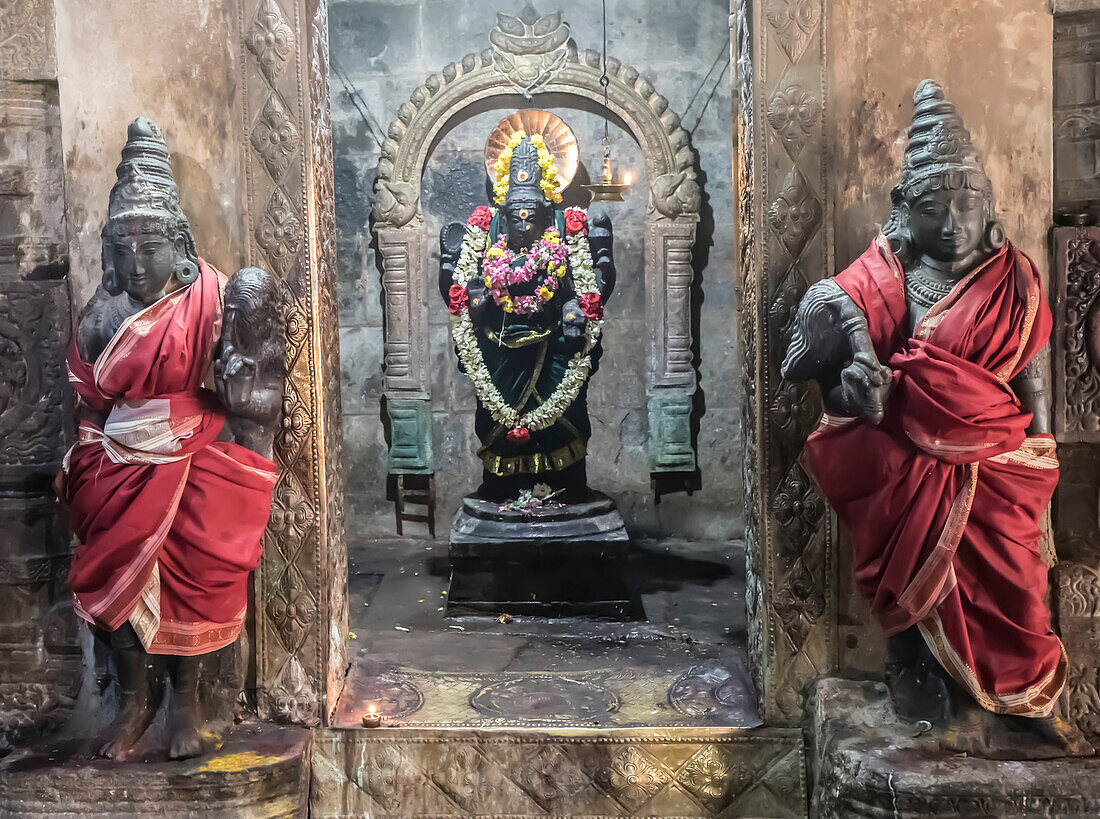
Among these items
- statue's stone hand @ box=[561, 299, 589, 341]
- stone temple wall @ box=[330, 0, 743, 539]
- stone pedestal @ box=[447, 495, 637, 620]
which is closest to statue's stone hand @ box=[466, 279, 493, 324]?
stone temple wall @ box=[330, 0, 743, 539]

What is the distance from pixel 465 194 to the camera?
6.64 metres

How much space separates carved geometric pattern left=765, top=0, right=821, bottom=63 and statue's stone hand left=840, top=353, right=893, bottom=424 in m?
1.24

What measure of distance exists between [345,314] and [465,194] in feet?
4.21

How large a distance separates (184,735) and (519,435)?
3686 mm

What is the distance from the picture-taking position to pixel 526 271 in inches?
251

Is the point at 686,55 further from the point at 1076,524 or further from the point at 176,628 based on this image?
the point at 176,628

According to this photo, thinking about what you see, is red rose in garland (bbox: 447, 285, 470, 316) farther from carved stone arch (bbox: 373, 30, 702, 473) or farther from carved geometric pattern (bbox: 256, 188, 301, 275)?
carved geometric pattern (bbox: 256, 188, 301, 275)

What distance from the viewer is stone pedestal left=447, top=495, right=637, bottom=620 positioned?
5.30 meters

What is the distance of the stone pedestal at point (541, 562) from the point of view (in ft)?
17.4

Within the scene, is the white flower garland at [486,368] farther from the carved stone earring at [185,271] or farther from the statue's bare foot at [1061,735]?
the statue's bare foot at [1061,735]

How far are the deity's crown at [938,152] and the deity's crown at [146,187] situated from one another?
7.91 feet

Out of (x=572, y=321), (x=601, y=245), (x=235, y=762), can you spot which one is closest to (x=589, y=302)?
(x=572, y=321)

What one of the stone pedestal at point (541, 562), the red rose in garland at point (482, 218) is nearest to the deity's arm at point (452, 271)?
the red rose in garland at point (482, 218)

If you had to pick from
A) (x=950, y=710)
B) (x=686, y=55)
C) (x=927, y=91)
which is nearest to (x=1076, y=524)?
(x=950, y=710)
